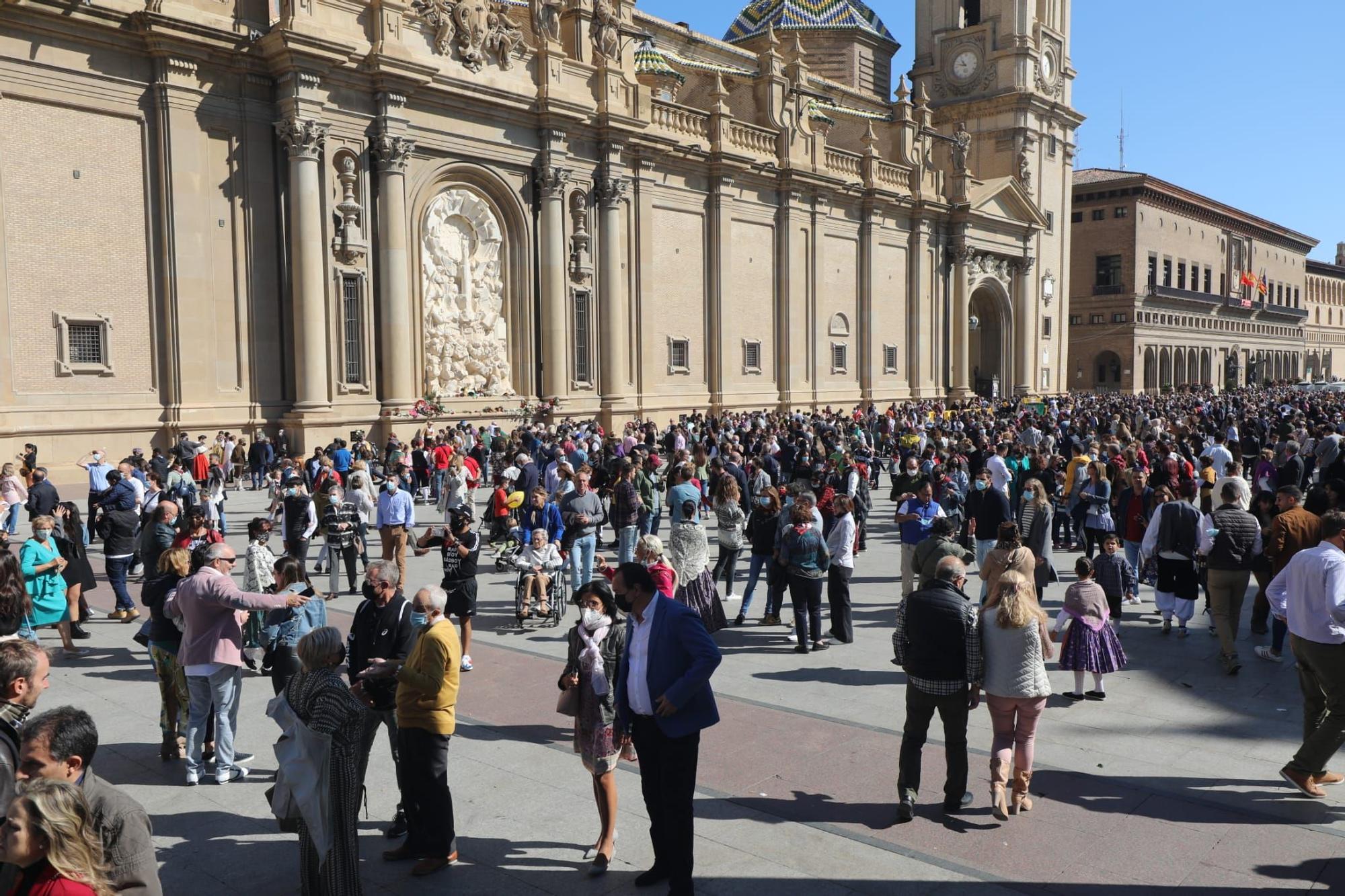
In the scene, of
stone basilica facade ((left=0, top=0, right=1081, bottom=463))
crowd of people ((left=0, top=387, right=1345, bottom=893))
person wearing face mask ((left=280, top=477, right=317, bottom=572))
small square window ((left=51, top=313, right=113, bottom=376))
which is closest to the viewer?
crowd of people ((left=0, top=387, right=1345, bottom=893))

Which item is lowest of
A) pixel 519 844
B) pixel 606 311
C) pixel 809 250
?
pixel 519 844

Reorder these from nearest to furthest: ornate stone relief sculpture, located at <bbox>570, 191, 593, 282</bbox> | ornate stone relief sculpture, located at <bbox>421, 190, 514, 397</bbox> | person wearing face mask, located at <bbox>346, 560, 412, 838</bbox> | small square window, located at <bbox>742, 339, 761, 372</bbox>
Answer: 1. person wearing face mask, located at <bbox>346, 560, 412, 838</bbox>
2. ornate stone relief sculpture, located at <bbox>421, 190, 514, 397</bbox>
3. ornate stone relief sculpture, located at <bbox>570, 191, 593, 282</bbox>
4. small square window, located at <bbox>742, 339, 761, 372</bbox>

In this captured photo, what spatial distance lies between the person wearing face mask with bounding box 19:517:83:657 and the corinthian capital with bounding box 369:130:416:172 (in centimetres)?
1848

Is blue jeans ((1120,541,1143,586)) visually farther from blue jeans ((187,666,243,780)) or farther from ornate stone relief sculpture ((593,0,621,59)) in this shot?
ornate stone relief sculpture ((593,0,621,59))

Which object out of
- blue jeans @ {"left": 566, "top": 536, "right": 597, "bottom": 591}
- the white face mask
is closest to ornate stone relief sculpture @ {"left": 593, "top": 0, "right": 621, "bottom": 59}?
blue jeans @ {"left": 566, "top": 536, "right": 597, "bottom": 591}

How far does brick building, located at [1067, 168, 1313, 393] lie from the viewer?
74.1 metres

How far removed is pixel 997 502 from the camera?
13.0 meters

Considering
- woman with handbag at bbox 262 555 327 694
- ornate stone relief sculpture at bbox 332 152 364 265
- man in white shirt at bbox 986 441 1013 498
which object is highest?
ornate stone relief sculpture at bbox 332 152 364 265

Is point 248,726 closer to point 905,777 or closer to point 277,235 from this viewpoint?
point 905,777

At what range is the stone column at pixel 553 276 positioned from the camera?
30.7 meters

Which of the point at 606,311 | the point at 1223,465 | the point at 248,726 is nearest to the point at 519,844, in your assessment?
the point at 248,726

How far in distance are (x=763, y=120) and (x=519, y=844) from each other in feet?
121

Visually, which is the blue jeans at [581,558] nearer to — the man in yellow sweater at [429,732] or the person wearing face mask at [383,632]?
the person wearing face mask at [383,632]

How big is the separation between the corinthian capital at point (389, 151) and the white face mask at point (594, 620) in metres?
22.7
